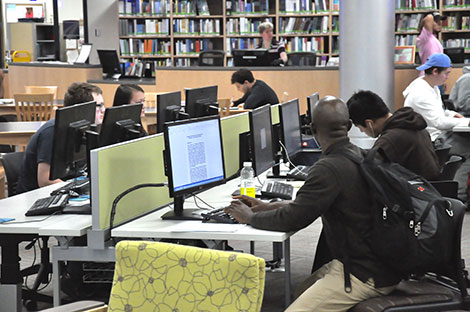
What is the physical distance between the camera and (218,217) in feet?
12.0

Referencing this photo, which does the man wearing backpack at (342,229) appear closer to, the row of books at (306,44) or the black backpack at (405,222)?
the black backpack at (405,222)

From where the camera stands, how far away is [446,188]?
3.97 metres

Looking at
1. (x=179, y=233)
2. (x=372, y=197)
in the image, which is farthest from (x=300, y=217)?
(x=179, y=233)

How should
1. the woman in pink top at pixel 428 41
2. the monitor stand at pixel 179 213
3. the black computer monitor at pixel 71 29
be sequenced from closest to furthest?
1. the monitor stand at pixel 179 213
2. the woman in pink top at pixel 428 41
3. the black computer monitor at pixel 71 29

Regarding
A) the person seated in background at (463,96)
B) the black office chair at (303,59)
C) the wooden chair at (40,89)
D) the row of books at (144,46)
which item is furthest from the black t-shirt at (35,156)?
the row of books at (144,46)

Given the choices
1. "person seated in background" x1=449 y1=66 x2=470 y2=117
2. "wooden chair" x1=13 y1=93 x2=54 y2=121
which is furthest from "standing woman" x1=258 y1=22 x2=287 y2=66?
"person seated in background" x1=449 y1=66 x2=470 y2=117

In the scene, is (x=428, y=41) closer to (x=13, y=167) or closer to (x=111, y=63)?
(x=111, y=63)

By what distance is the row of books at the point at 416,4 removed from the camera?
1189 centimetres

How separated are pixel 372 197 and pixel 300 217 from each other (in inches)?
11.6

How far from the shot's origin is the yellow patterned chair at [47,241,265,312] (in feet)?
7.96

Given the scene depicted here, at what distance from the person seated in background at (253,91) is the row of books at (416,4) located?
4.10 m

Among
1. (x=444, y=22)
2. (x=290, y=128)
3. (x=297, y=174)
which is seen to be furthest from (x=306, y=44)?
(x=297, y=174)

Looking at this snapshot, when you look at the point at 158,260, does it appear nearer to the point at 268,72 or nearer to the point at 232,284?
the point at 232,284

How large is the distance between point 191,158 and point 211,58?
7789 millimetres
